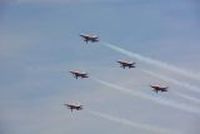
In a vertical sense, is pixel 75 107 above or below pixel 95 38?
below

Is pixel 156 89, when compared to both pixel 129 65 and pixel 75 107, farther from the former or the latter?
pixel 75 107

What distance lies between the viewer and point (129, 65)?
2066 inches

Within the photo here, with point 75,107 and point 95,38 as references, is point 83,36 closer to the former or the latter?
point 95,38

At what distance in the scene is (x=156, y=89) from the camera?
52156mm

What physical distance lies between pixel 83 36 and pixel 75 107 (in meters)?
4.92

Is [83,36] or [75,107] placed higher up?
[83,36]

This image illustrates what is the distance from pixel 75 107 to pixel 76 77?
7.08 feet

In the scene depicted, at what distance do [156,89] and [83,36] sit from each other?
562cm

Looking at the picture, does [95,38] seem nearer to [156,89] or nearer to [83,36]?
[83,36]

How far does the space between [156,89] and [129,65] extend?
2218 mm

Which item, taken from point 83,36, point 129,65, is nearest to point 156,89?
point 129,65

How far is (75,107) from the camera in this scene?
55.0 meters

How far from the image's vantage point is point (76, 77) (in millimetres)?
54062

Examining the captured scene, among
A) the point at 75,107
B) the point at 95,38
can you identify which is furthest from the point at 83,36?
the point at 75,107
